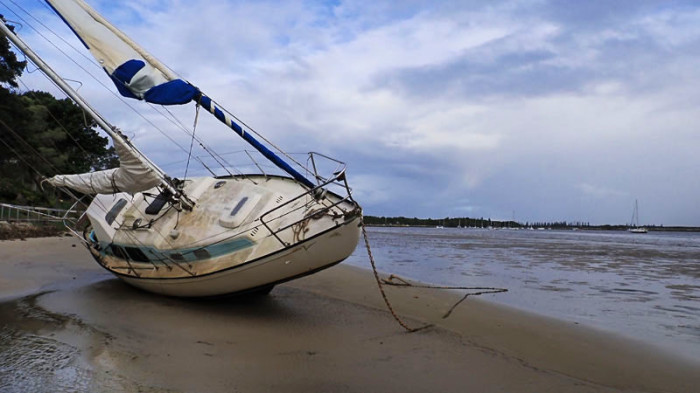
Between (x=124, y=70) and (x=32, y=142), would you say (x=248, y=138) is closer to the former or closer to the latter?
(x=124, y=70)

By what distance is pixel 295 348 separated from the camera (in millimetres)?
7191

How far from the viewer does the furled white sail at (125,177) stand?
9.61 metres

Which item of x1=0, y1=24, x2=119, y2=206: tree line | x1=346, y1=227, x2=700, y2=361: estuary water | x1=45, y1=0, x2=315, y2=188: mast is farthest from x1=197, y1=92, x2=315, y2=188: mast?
x1=0, y1=24, x2=119, y2=206: tree line

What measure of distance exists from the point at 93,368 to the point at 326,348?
3234 millimetres

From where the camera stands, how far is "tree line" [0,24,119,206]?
26.5m

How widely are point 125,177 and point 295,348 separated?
18.3ft

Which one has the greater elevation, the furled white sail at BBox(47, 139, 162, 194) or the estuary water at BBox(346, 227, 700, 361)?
the furled white sail at BBox(47, 139, 162, 194)

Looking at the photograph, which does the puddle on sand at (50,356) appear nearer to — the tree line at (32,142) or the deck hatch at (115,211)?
the deck hatch at (115,211)

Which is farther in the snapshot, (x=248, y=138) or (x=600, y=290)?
(x=600, y=290)

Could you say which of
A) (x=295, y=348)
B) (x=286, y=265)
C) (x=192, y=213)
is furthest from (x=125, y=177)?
(x=295, y=348)

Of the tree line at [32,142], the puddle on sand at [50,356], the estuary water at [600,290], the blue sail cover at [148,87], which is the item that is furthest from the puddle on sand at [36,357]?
the tree line at [32,142]

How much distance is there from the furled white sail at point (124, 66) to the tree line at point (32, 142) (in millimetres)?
9571

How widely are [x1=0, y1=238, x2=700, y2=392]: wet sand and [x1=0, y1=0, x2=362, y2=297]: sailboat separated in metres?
0.82

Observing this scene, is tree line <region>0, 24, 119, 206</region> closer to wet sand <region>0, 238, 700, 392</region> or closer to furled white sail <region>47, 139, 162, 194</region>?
furled white sail <region>47, 139, 162, 194</region>
